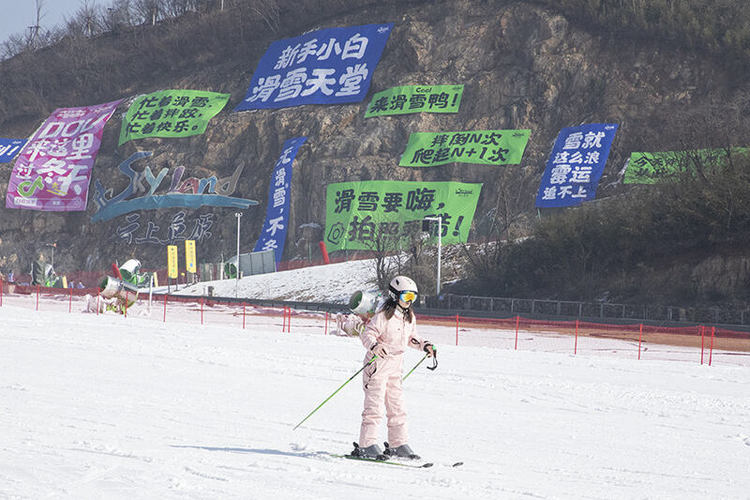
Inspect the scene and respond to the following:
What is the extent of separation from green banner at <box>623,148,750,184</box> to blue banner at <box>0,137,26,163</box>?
46.9m

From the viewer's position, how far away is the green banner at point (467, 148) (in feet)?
178

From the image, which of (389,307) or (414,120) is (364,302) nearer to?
(389,307)

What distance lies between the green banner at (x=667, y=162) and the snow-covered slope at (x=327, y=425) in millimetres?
23037

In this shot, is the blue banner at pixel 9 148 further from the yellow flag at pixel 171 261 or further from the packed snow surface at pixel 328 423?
the packed snow surface at pixel 328 423

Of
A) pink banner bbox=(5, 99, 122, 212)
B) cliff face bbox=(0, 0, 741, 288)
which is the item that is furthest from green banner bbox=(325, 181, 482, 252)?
pink banner bbox=(5, 99, 122, 212)

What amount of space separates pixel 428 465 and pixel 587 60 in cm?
5250

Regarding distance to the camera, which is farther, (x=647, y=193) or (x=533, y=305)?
(x=647, y=193)

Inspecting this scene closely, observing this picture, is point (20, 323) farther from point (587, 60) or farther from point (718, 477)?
point (587, 60)

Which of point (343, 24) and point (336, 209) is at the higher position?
point (343, 24)

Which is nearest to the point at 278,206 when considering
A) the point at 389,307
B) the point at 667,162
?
the point at 667,162

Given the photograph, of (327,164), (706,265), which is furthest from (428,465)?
(327,164)

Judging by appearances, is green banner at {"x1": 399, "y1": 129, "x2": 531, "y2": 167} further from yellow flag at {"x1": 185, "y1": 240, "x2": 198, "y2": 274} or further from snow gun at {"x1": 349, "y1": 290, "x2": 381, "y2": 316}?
snow gun at {"x1": 349, "y1": 290, "x2": 381, "y2": 316}

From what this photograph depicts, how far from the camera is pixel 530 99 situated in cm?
5712

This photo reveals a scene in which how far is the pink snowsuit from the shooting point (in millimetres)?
8445
